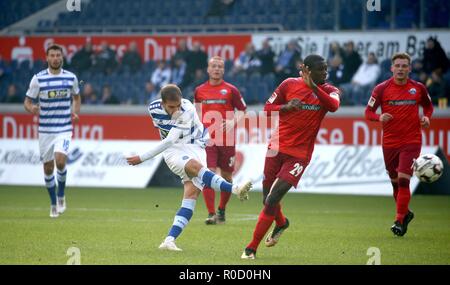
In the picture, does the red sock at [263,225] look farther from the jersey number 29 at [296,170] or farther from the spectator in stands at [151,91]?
the spectator in stands at [151,91]

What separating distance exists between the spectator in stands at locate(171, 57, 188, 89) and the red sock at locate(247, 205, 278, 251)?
53.5ft

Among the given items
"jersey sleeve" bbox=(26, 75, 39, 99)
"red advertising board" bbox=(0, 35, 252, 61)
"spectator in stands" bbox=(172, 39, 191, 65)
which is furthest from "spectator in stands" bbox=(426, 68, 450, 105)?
"jersey sleeve" bbox=(26, 75, 39, 99)

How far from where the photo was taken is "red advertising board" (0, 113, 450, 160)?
72.6 feet

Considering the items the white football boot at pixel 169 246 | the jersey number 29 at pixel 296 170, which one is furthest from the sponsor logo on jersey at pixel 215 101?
the jersey number 29 at pixel 296 170

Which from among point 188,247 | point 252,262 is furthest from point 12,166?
point 252,262

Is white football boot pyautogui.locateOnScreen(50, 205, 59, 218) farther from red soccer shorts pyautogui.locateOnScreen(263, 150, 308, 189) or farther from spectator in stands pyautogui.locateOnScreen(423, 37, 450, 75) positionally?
spectator in stands pyautogui.locateOnScreen(423, 37, 450, 75)

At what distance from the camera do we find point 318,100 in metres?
→ 11.0

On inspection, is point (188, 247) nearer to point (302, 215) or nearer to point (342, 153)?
point (302, 215)

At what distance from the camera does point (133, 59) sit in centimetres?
2827

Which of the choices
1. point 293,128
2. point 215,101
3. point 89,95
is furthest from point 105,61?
point 293,128

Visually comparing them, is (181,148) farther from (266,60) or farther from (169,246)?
(266,60)

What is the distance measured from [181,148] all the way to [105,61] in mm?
17616

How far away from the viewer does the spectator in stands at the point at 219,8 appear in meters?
29.1

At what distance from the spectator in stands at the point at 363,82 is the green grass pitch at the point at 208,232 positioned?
4.68 metres
